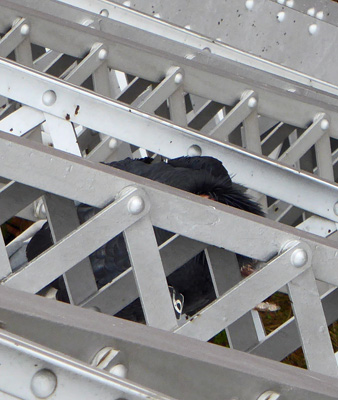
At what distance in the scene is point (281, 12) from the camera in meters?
3.69

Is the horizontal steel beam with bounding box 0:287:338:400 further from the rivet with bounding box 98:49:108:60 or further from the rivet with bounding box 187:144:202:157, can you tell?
the rivet with bounding box 98:49:108:60

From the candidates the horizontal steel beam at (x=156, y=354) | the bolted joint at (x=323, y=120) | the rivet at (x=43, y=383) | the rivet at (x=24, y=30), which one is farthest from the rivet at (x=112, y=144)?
the rivet at (x=43, y=383)

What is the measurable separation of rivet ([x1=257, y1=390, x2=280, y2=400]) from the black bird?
588mm

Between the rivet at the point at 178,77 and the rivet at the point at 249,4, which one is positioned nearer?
the rivet at the point at 178,77

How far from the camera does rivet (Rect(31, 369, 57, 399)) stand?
1.04 m

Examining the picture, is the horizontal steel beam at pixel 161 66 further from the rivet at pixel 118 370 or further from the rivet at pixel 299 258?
the rivet at pixel 118 370

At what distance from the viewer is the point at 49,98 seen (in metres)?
2.24

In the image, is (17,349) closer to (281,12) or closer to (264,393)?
(264,393)

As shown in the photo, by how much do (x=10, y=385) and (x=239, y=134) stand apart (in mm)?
1951

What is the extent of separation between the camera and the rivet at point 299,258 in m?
1.55

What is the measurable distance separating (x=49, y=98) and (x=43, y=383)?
1.32 metres

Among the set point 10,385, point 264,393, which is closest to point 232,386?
point 264,393

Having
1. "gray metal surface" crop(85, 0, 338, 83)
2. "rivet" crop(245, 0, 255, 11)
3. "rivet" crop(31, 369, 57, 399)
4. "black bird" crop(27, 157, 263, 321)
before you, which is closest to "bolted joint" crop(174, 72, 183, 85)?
"black bird" crop(27, 157, 263, 321)

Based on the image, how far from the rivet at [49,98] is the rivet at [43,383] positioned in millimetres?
1305
